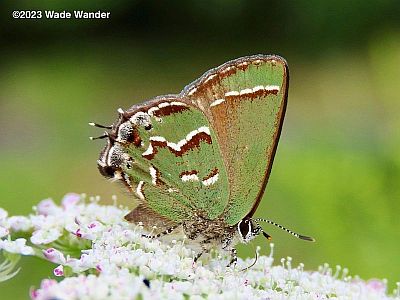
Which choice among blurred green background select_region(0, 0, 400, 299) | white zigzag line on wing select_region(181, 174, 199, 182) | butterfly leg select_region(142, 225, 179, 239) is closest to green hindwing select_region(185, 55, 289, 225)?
white zigzag line on wing select_region(181, 174, 199, 182)

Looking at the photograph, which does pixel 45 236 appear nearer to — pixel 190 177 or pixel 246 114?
pixel 190 177

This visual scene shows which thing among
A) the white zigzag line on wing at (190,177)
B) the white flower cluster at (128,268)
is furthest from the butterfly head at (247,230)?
the white zigzag line on wing at (190,177)

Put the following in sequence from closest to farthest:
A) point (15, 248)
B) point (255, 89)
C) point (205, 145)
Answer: point (15, 248) → point (255, 89) → point (205, 145)

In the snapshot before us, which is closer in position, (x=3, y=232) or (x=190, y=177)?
(x=3, y=232)

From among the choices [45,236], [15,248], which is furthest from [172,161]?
[15,248]

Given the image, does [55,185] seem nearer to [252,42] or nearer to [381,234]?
[381,234]

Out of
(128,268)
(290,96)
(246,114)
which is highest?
(290,96)
